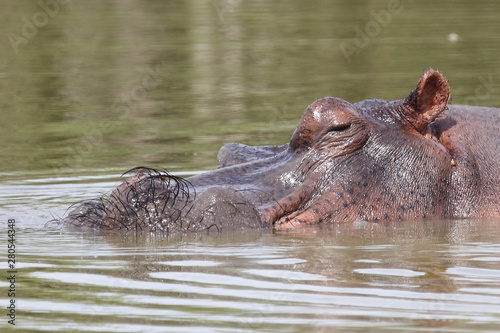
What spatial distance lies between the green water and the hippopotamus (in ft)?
0.41

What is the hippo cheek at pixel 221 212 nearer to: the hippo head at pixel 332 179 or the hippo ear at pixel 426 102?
the hippo head at pixel 332 179

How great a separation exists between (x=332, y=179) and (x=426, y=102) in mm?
826

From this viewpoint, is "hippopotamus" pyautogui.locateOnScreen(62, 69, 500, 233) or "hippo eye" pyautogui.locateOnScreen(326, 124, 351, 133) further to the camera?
"hippo eye" pyautogui.locateOnScreen(326, 124, 351, 133)

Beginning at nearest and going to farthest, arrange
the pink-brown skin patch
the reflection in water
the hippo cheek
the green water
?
the reflection in water, the green water, the hippo cheek, the pink-brown skin patch

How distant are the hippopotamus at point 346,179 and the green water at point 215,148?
0.13m

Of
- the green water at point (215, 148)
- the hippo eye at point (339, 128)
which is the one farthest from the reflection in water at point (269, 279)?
the hippo eye at point (339, 128)

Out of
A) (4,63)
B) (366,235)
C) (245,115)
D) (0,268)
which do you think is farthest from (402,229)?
(4,63)

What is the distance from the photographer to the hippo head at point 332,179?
614 cm

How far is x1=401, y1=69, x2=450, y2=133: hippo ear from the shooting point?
6449 millimetres

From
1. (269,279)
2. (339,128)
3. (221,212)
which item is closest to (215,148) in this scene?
(339,128)

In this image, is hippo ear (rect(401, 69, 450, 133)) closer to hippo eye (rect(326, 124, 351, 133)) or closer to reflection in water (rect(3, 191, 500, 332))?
hippo eye (rect(326, 124, 351, 133))

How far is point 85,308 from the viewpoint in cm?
479

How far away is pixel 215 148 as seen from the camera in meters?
11.3

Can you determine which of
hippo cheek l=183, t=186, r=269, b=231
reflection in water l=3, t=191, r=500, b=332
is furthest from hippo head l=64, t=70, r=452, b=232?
reflection in water l=3, t=191, r=500, b=332
